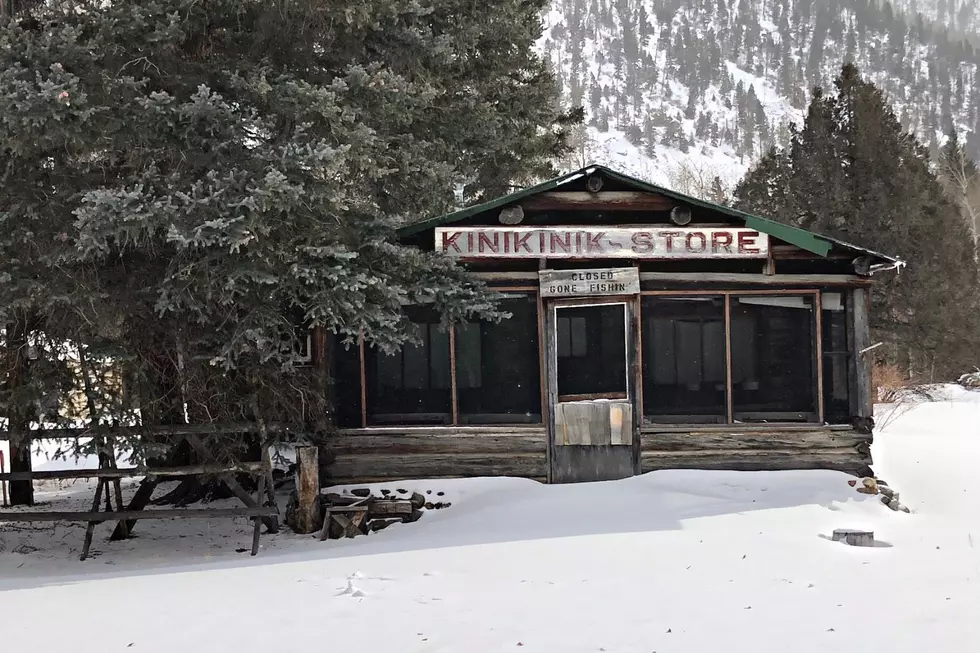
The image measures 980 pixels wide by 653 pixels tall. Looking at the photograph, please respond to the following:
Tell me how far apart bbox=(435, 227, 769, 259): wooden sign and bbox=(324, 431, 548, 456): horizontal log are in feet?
7.37

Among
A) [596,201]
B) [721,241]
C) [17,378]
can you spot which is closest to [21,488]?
[17,378]

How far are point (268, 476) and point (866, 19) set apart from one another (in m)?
218

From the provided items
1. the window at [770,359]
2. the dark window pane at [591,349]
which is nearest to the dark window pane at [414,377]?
Answer: the dark window pane at [591,349]

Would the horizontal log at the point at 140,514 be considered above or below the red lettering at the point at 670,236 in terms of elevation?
below

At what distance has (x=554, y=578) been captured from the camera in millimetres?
6891

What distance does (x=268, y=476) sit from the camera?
871 cm

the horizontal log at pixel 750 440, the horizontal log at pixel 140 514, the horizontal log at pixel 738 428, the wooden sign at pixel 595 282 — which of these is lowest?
the horizontal log at pixel 140 514

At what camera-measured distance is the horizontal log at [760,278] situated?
34.1ft

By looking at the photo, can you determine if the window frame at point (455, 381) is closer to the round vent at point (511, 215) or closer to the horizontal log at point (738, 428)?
the round vent at point (511, 215)

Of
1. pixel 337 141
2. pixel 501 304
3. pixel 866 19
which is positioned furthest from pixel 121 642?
pixel 866 19

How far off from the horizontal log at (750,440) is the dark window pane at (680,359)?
3.53 meters

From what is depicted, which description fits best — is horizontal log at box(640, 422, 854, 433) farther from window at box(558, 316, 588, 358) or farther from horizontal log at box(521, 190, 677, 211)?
window at box(558, 316, 588, 358)

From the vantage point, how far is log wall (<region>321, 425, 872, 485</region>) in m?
10.3

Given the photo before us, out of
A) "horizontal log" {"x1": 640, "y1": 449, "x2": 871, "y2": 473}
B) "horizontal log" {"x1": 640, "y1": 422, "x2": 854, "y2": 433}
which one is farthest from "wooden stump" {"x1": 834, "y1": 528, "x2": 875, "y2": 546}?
"horizontal log" {"x1": 640, "y1": 422, "x2": 854, "y2": 433}
